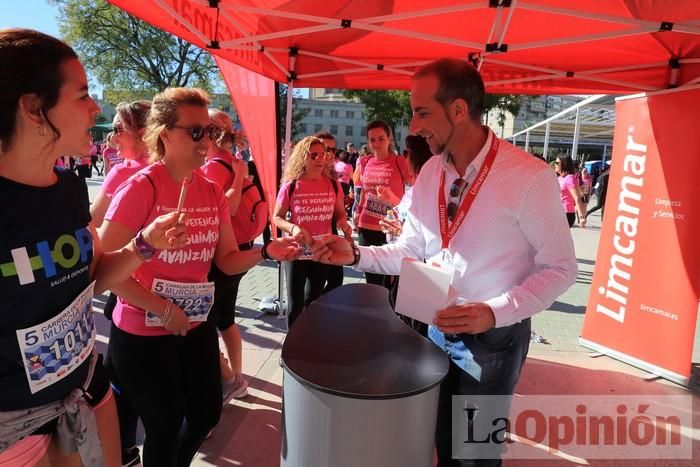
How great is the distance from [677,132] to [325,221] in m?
3.12

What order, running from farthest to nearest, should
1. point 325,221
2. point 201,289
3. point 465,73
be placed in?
point 325,221 < point 201,289 < point 465,73

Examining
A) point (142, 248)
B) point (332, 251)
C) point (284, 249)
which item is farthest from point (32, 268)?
point (332, 251)

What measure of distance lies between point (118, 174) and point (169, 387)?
1453 millimetres

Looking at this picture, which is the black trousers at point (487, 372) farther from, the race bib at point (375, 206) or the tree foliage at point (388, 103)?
the tree foliage at point (388, 103)

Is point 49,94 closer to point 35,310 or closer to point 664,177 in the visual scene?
point 35,310

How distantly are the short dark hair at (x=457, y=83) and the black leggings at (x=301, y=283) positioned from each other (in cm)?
236

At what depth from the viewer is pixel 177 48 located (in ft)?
79.8

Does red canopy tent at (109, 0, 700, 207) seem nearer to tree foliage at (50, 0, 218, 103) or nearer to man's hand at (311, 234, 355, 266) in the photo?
man's hand at (311, 234, 355, 266)

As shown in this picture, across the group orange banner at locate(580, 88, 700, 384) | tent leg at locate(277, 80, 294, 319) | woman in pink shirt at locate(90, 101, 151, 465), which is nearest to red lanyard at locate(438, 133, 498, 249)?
woman in pink shirt at locate(90, 101, 151, 465)

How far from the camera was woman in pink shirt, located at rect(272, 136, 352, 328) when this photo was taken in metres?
4.07

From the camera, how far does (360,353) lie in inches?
65.8

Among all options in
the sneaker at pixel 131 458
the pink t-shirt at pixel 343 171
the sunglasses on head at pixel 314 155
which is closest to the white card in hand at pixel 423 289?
the sneaker at pixel 131 458

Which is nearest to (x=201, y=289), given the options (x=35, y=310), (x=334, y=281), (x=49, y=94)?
(x=35, y=310)

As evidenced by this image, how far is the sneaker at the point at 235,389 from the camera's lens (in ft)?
10.9
